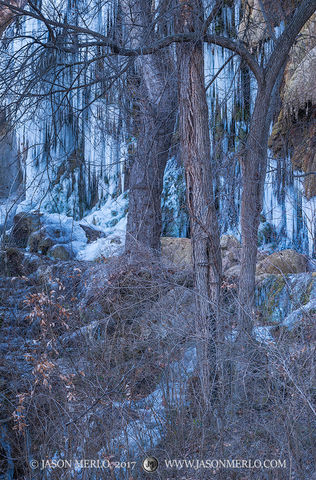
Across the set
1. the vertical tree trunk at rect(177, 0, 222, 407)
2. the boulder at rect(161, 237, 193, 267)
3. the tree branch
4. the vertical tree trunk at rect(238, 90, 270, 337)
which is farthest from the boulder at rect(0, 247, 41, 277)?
the tree branch

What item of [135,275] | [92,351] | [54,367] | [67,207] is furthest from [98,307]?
[67,207]

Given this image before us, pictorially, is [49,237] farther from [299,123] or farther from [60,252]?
[299,123]

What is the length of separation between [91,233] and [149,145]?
6649mm

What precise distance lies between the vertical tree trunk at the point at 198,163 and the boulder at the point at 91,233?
9.19 meters

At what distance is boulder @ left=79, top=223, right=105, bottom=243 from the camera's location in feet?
45.1

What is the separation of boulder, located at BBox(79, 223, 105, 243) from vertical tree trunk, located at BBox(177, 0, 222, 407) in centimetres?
919

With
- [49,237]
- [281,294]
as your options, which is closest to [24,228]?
[49,237]

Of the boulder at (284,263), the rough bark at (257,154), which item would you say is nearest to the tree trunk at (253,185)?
the rough bark at (257,154)

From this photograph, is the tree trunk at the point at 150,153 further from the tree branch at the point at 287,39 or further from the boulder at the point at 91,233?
the boulder at the point at 91,233

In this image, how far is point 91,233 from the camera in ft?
45.7

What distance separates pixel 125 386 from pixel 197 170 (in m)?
2.15

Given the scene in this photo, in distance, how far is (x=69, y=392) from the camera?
390cm

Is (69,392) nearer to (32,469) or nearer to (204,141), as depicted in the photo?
(32,469)

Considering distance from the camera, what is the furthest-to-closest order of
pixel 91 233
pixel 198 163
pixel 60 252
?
pixel 91 233, pixel 60 252, pixel 198 163
